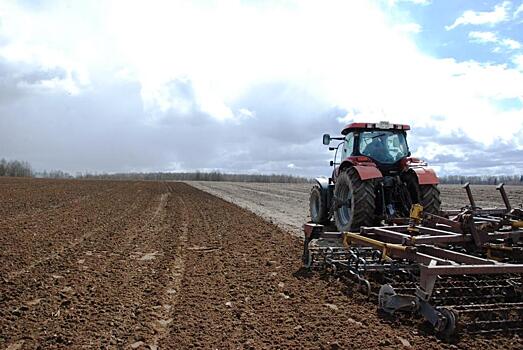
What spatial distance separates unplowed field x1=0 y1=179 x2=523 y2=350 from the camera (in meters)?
3.73

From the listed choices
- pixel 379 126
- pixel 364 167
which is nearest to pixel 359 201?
pixel 364 167

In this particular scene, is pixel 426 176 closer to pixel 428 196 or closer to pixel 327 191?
pixel 428 196

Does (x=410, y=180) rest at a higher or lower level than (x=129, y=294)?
higher

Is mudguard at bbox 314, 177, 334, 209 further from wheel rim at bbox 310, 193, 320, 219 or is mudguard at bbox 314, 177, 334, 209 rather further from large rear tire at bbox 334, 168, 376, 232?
large rear tire at bbox 334, 168, 376, 232

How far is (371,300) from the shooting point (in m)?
4.80

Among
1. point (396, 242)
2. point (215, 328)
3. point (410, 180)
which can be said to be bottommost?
point (215, 328)

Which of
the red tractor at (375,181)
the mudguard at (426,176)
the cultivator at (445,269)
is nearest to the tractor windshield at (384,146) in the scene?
the red tractor at (375,181)

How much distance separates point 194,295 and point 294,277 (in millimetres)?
1461

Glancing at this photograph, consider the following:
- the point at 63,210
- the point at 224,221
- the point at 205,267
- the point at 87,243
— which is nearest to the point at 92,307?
the point at 205,267

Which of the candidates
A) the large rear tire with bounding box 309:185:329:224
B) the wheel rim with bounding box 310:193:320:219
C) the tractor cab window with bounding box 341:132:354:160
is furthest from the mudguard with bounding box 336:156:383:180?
the wheel rim with bounding box 310:193:320:219

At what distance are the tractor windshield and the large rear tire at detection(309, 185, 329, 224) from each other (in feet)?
4.78

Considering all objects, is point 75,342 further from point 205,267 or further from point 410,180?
point 410,180

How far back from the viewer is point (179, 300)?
486 cm

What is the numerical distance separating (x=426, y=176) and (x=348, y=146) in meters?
1.97
